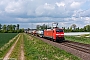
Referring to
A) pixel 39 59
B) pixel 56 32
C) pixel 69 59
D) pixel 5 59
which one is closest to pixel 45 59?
pixel 39 59

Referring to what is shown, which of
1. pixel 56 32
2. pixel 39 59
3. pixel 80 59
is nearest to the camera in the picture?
pixel 39 59

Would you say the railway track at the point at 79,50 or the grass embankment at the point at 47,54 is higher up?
the grass embankment at the point at 47,54

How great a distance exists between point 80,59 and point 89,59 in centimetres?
94

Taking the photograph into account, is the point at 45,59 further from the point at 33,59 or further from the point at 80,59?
the point at 80,59

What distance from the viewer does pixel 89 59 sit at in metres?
22.0

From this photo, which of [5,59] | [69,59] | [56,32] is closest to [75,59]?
[69,59]

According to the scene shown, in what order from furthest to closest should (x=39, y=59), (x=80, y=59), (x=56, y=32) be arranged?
(x=56, y=32), (x=80, y=59), (x=39, y=59)

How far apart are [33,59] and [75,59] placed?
4.02 m

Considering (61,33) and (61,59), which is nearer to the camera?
(61,59)

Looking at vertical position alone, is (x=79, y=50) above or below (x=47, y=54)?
below

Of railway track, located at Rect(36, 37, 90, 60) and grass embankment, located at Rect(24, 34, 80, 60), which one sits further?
railway track, located at Rect(36, 37, 90, 60)

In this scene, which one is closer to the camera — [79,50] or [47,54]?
[47,54]

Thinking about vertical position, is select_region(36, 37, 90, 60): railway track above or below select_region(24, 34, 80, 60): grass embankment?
below

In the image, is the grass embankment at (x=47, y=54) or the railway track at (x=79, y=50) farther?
the railway track at (x=79, y=50)
